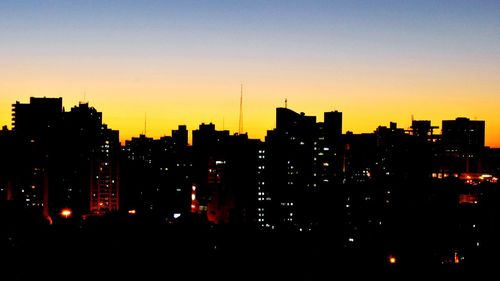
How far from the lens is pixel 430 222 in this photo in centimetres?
3266

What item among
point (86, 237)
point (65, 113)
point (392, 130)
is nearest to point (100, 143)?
point (65, 113)

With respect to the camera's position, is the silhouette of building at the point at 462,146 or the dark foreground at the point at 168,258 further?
the silhouette of building at the point at 462,146

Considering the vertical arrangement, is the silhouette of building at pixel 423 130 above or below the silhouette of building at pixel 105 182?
above

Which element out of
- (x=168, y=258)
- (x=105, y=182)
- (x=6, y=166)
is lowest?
(x=105, y=182)

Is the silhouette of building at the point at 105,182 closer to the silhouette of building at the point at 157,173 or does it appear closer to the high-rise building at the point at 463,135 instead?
the silhouette of building at the point at 157,173

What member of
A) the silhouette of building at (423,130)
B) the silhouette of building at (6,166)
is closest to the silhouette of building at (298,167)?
the silhouette of building at (423,130)

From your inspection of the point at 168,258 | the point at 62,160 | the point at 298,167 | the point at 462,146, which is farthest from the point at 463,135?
the point at 168,258

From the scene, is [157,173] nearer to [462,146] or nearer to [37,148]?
[37,148]

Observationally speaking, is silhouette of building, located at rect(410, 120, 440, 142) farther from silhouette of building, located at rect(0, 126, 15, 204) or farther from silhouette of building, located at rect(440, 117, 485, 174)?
silhouette of building, located at rect(0, 126, 15, 204)

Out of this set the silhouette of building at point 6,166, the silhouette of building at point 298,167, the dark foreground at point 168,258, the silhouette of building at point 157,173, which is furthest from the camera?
the silhouette of building at point 157,173

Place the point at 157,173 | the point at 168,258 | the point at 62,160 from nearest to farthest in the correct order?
the point at 168,258
the point at 62,160
the point at 157,173

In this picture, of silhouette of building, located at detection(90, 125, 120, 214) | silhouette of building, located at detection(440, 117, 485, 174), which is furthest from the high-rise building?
silhouette of building, located at detection(90, 125, 120, 214)

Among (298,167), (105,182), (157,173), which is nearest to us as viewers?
(298,167)

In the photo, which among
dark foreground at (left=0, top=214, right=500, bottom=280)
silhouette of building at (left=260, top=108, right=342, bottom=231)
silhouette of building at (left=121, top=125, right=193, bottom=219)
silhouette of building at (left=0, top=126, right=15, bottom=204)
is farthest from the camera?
silhouette of building at (left=121, top=125, right=193, bottom=219)
